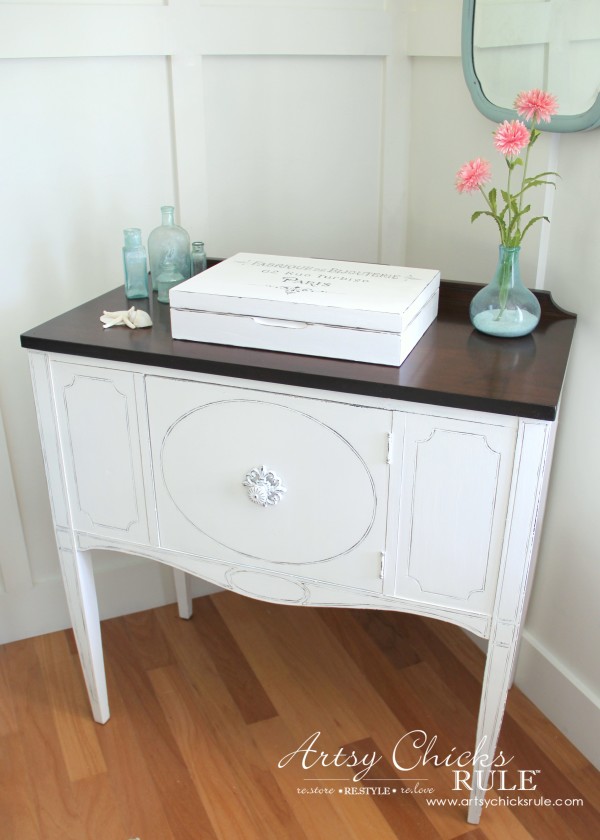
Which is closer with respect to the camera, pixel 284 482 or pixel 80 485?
pixel 284 482

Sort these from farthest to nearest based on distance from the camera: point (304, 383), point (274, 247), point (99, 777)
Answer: point (274, 247) → point (99, 777) → point (304, 383)

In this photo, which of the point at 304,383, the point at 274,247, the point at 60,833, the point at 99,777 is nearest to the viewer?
the point at 304,383

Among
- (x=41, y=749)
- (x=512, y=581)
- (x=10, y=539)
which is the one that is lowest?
(x=41, y=749)

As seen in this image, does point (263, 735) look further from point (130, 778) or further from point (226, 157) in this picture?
point (226, 157)

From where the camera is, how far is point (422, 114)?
1897mm

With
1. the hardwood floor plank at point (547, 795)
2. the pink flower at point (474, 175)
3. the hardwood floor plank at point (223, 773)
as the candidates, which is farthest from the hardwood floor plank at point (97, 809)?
the pink flower at point (474, 175)

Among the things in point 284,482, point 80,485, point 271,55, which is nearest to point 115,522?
point 80,485

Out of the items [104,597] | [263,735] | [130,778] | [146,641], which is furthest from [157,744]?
[104,597]

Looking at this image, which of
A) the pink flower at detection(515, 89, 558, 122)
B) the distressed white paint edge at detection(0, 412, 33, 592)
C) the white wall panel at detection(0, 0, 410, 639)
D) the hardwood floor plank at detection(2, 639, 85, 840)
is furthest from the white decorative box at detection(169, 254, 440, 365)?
the hardwood floor plank at detection(2, 639, 85, 840)

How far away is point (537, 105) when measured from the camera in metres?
1.35

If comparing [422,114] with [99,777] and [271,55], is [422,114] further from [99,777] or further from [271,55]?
[99,777]

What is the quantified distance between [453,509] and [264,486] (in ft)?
1.00

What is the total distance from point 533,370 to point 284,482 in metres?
0.43

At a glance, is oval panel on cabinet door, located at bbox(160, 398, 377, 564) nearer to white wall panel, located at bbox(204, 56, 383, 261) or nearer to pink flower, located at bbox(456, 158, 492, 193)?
pink flower, located at bbox(456, 158, 492, 193)
